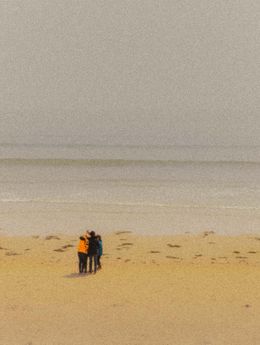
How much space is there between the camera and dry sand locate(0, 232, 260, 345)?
10125 millimetres

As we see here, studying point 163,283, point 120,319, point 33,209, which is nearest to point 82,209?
point 33,209

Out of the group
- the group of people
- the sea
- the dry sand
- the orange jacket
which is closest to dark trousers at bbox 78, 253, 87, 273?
the group of people

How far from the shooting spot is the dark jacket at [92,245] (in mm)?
14570

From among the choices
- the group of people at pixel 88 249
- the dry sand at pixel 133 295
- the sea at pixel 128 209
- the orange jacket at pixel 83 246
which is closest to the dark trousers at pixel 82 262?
the group of people at pixel 88 249

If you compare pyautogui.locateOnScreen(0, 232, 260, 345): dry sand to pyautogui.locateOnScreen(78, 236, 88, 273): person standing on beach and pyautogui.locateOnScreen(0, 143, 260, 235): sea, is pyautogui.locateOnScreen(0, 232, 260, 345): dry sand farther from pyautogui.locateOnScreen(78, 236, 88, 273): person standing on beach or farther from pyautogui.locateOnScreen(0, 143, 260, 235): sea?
pyautogui.locateOnScreen(0, 143, 260, 235): sea

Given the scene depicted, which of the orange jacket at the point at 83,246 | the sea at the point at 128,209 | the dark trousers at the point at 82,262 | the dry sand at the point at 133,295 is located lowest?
the dry sand at the point at 133,295

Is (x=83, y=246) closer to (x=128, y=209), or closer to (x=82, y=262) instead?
(x=82, y=262)

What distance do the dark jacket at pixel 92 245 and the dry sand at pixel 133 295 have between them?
782 mm

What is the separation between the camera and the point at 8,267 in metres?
15.8

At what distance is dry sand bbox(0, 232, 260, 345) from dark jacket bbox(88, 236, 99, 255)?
2.56 feet

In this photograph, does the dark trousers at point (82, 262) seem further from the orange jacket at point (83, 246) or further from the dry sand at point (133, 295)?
the dry sand at point (133, 295)

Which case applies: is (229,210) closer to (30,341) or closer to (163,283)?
(163,283)

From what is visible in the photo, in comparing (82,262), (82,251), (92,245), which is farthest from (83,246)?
(82,262)

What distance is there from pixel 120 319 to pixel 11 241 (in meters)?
10.9
